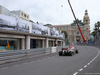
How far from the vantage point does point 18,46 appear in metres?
19.6

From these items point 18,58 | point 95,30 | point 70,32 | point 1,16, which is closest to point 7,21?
point 1,16

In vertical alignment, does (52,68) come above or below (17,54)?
below

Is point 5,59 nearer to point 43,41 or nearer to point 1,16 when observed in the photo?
point 1,16

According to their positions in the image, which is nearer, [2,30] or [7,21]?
[2,30]

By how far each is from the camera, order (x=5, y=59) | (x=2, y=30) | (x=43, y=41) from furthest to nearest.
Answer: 1. (x=43, y=41)
2. (x=2, y=30)
3. (x=5, y=59)

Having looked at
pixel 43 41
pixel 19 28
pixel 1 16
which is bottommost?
pixel 43 41

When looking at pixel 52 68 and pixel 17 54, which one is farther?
pixel 17 54

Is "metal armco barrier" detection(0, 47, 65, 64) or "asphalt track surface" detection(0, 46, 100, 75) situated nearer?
"asphalt track surface" detection(0, 46, 100, 75)

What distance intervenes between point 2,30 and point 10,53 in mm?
3894

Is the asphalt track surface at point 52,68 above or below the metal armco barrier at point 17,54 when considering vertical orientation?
below

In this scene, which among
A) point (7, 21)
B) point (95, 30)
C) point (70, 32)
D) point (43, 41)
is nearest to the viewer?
point (7, 21)

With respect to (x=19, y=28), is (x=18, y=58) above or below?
below

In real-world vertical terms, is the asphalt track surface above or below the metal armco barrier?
below

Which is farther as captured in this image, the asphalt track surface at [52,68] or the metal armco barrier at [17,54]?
the metal armco barrier at [17,54]
